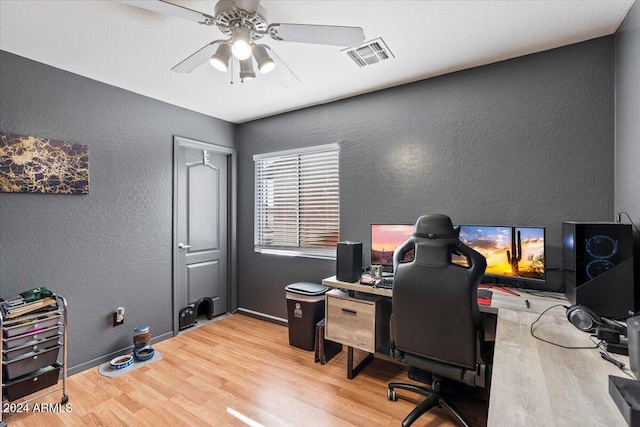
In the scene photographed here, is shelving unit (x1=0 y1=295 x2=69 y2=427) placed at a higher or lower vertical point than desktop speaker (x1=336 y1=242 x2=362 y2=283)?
lower

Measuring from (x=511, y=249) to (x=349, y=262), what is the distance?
119 centimetres

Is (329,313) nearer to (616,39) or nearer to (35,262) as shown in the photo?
(35,262)

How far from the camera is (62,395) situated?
2.12m

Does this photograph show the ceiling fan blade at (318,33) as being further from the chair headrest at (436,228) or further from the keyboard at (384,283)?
the keyboard at (384,283)

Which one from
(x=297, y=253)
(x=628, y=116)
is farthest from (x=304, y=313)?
(x=628, y=116)

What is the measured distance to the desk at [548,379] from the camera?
0.81m

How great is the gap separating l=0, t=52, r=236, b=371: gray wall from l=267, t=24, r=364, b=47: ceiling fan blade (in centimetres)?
204

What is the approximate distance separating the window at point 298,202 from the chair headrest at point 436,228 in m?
1.51

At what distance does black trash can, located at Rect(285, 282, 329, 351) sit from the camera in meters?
2.82

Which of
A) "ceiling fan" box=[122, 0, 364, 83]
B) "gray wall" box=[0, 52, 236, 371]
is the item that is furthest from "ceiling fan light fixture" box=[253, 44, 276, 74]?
"gray wall" box=[0, 52, 236, 371]

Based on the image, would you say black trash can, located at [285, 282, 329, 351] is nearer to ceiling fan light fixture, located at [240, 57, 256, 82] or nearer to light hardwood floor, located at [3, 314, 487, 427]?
light hardwood floor, located at [3, 314, 487, 427]

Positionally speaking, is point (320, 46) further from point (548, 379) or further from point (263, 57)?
point (548, 379)

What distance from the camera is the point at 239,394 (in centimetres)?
216

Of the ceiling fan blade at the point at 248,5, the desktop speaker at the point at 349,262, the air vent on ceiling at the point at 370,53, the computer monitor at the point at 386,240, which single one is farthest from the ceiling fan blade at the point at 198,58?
the computer monitor at the point at 386,240
